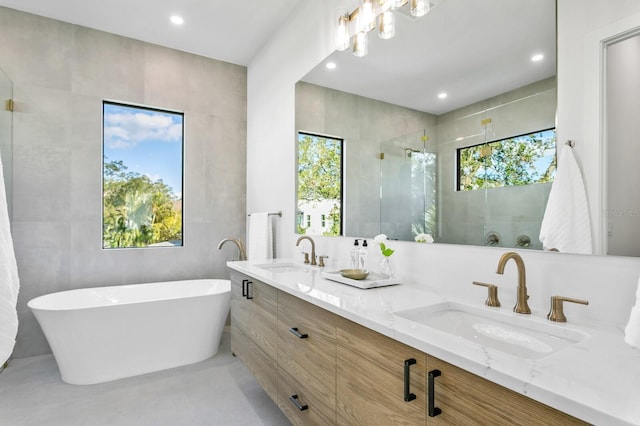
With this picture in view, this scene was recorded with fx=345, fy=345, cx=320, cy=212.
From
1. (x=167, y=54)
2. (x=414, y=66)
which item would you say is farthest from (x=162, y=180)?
(x=414, y=66)

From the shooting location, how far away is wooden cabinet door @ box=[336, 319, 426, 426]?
3.12ft

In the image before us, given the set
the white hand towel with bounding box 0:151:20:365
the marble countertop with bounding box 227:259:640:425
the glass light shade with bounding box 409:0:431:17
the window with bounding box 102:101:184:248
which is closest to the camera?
the marble countertop with bounding box 227:259:640:425

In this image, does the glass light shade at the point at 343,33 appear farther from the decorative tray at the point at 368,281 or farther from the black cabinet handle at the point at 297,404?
the black cabinet handle at the point at 297,404

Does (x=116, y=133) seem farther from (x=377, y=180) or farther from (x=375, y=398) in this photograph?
(x=375, y=398)

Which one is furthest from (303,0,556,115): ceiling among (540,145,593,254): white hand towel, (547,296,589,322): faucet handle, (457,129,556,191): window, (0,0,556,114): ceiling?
(547,296,589,322): faucet handle

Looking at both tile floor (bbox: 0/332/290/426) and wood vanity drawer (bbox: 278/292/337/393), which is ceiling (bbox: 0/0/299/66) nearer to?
wood vanity drawer (bbox: 278/292/337/393)

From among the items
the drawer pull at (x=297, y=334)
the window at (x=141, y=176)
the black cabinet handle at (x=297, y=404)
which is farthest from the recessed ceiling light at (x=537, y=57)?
the window at (x=141, y=176)

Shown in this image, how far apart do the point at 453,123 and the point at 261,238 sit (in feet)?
6.71

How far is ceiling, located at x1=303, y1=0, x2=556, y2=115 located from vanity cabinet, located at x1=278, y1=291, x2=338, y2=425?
3.60 feet

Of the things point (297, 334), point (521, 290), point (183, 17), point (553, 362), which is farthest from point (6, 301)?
point (183, 17)

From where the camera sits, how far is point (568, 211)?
3.75 feet

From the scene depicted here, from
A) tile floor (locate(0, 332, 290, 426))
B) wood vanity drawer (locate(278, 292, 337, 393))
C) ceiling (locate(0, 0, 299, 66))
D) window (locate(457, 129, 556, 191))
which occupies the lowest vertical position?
tile floor (locate(0, 332, 290, 426))

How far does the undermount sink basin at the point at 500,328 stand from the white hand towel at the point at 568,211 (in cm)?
28

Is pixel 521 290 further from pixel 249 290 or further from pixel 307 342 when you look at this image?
pixel 249 290
